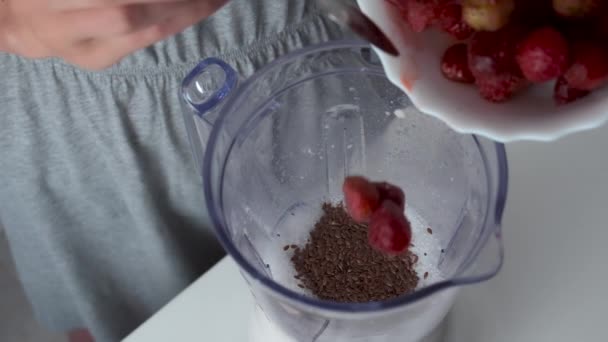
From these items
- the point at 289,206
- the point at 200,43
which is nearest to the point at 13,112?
the point at 200,43

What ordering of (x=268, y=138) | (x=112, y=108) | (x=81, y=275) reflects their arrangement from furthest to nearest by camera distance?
1. (x=81, y=275)
2. (x=112, y=108)
3. (x=268, y=138)

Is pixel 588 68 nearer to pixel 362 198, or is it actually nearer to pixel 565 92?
pixel 565 92

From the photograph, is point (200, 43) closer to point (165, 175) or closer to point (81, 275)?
point (165, 175)

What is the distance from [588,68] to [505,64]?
0.05 m

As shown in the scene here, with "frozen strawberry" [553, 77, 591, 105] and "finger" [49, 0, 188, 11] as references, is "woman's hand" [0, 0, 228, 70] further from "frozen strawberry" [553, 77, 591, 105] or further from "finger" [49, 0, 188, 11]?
"frozen strawberry" [553, 77, 591, 105]

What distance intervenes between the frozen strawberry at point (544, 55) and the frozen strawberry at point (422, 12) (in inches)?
2.4

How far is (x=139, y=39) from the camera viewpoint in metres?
0.52

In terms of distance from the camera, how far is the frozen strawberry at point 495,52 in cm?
42

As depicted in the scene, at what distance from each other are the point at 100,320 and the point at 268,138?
0.50m

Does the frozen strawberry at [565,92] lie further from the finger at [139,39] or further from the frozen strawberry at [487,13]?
the finger at [139,39]

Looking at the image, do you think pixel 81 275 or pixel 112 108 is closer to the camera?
pixel 112 108

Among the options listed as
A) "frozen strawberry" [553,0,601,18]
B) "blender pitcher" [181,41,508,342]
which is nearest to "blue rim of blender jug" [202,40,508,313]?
"blender pitcher" [181,41,508,342]

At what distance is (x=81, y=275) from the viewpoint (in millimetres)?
867

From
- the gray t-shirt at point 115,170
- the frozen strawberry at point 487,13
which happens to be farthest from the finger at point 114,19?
the frozen strawberry at point 487,13
